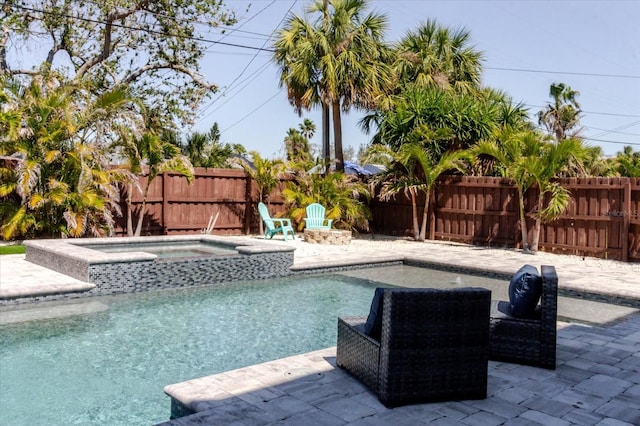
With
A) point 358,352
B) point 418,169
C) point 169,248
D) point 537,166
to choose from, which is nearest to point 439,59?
point 418,169

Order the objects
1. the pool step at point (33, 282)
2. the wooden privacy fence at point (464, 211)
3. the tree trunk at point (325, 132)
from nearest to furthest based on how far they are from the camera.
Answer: the pool step at point (33, 282)
the wooden privacy fence at point (464, 211)
the tree trunk at point (325, 132)

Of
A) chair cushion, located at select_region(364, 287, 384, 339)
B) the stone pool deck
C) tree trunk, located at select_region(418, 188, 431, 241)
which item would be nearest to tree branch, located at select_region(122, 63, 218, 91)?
tree trunk, located at select_region(418, 188, 431, 241)

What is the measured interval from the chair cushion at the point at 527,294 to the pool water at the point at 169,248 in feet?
19.5

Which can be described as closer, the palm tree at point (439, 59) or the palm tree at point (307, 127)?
the palm tree at point (439, 59)

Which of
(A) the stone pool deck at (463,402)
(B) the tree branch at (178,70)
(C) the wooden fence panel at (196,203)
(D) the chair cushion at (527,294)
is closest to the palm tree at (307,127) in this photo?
(B) the tree branch at (178,70)

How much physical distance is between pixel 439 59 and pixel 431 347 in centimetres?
1662

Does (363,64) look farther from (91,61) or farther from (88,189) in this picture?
(91,61)

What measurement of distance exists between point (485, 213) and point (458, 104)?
288 centimetres

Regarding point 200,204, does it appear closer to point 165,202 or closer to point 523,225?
point 165,202

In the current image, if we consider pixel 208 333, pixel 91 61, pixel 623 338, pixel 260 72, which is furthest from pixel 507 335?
pixel 260 72

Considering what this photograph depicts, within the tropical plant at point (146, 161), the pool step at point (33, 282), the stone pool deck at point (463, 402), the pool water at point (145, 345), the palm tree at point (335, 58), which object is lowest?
the pool water at point (145, 345)

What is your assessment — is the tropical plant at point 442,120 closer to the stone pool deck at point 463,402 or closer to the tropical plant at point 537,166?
the tropical plant at point 537,166

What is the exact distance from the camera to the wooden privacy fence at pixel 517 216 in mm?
10609

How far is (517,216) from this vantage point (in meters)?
12.4
